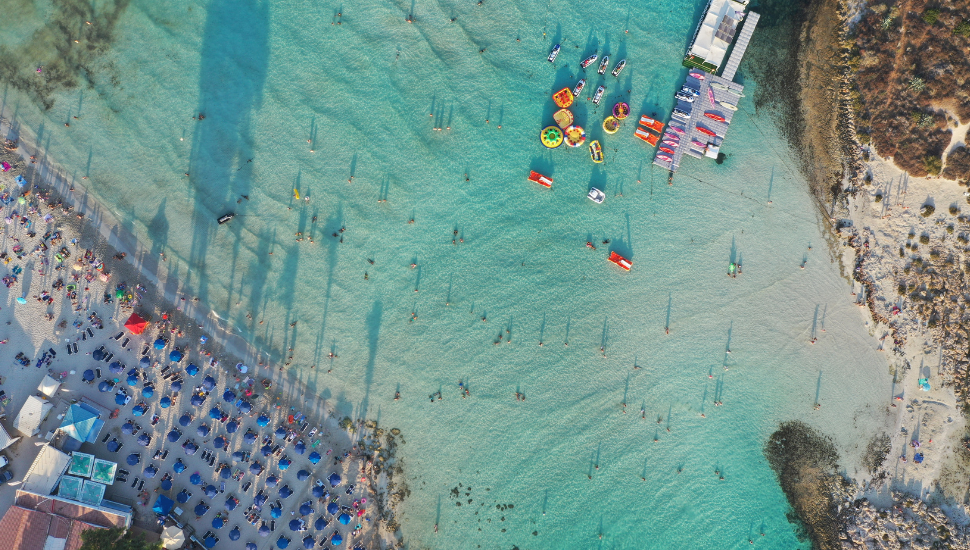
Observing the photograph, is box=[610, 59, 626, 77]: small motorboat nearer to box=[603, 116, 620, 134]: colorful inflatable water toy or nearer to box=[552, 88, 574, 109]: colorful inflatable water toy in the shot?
box=[603, 116, 620, 134]: colorful inflatable water toy

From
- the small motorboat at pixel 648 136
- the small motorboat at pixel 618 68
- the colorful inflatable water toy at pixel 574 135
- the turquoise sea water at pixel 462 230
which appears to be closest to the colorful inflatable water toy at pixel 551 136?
the colorful inflatable water toy at pixel 574 135

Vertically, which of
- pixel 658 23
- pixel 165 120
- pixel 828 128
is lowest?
pixel 165 120

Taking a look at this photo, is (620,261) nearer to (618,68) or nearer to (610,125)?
(610,125)

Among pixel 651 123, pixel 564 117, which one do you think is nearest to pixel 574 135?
pixel 564 117

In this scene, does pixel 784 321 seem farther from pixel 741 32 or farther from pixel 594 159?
pixel 741 32

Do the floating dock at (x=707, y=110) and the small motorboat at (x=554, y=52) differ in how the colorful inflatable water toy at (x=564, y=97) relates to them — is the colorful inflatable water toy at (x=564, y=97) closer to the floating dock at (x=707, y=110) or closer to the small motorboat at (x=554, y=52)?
the small motorboat at (x=554, y=52)

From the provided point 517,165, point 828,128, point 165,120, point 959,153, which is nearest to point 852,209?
point 828,128

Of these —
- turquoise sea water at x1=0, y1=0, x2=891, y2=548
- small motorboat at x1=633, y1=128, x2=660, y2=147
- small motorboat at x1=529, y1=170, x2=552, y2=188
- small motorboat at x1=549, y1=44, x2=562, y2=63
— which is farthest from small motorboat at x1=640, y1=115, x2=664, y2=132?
small motorboat at x1=529, y1=170, x2=552, y2=188
